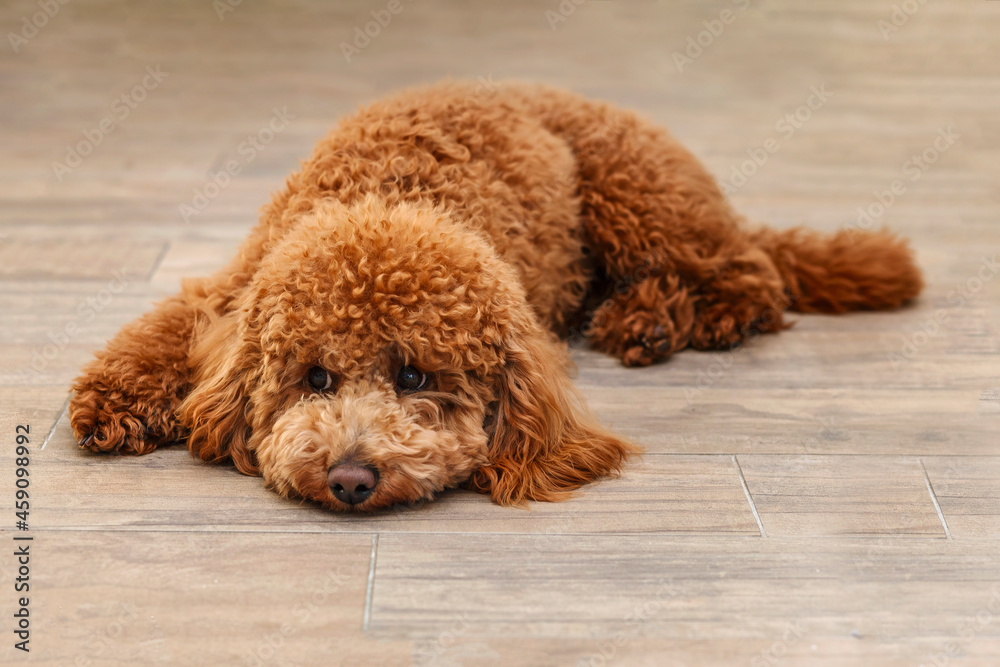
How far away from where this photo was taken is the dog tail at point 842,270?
130 inches

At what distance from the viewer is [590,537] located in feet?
6.97

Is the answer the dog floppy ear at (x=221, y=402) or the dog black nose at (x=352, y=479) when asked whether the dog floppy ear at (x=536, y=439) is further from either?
the dog floppy ear at (x=221, y=402)

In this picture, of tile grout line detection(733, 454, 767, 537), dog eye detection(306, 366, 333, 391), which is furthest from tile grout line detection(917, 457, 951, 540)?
dog eye detection(306, 366, 333, 391)

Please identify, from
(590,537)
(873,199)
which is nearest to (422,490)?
(590,537)

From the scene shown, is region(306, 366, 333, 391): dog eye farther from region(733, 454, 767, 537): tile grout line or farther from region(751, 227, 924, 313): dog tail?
region(751, 227, 924, 313): dog tail

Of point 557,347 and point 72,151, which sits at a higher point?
point 557,347

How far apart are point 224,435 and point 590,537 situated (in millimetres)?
857

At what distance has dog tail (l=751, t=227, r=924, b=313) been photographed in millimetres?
3301

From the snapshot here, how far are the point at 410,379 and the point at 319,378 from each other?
0.20 metres

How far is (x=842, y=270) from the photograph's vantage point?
3.31 metres

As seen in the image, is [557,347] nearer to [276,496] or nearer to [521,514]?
[521,514]

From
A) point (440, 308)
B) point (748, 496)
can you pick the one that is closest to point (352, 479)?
point (440, 308)

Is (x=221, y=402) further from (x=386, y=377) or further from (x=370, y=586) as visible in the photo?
(x=370, y=586)

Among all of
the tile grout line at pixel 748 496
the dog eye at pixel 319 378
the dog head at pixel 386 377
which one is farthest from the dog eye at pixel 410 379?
the tile grout line at pixel 748 496
